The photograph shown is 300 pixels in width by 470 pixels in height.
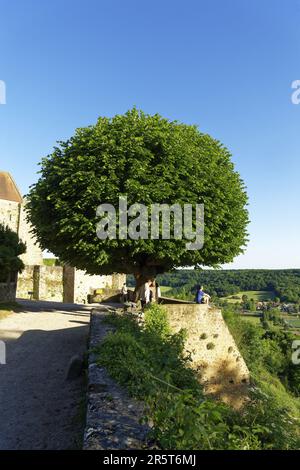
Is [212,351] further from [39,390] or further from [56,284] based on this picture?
[56,284]

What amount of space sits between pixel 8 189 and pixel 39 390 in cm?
3597

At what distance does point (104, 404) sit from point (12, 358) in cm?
735

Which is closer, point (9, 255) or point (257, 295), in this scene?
point (9, 255)

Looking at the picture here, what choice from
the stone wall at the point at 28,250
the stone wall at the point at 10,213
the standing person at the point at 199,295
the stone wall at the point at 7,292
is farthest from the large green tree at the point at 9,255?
the stone wall at the point at 28,250

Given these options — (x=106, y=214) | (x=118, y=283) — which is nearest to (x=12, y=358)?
(x=106, y=214)

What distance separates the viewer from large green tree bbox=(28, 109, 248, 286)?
14.8 meters

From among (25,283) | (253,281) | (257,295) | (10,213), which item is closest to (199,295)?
(25,283)

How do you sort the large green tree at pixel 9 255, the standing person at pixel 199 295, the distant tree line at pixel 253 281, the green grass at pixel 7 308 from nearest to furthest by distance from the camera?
the standing person at pixel 199 295 → the green grass at pixel 7 308 → the large green tree at pixel 9 255 → the distant tree line at pixel 253 281

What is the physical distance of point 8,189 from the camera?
40.5m

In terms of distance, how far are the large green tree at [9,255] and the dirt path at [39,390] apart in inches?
243

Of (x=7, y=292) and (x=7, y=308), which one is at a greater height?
(x=7, y=292)

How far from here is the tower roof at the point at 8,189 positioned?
39750 mm

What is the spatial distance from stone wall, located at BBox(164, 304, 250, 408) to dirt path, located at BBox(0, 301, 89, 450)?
4.28 m

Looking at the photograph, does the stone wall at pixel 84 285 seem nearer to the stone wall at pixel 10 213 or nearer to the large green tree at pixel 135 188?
the stone wall at pixel 10 213
